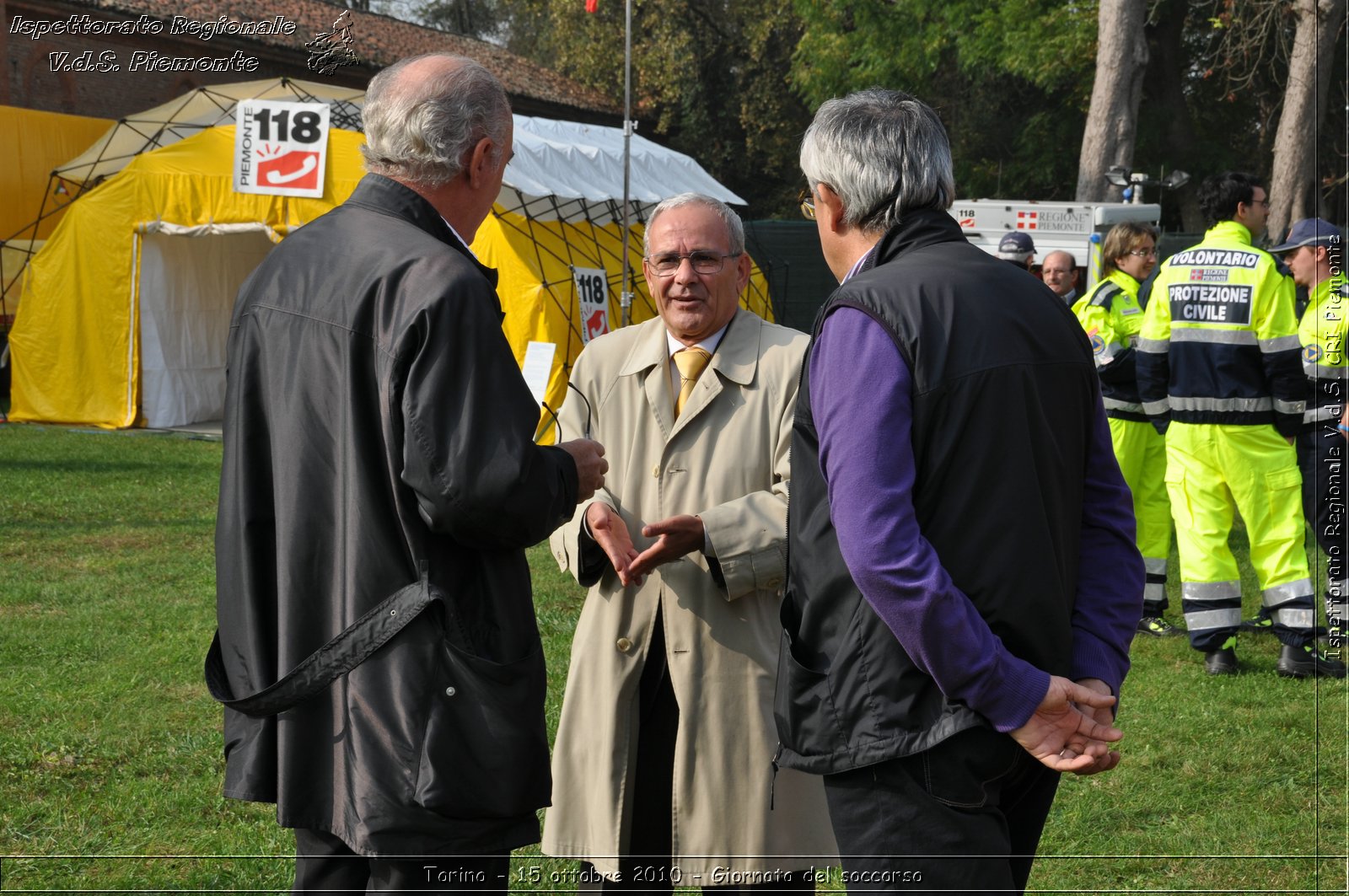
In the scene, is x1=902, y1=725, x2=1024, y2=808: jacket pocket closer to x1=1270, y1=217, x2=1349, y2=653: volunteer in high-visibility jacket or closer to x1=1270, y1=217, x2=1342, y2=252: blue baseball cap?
x1=1270, y1=217, x2=1349, y2=653: volunteer in high-visibility jacket

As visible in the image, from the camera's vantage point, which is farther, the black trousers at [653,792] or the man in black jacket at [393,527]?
the black trousers at [653,792]

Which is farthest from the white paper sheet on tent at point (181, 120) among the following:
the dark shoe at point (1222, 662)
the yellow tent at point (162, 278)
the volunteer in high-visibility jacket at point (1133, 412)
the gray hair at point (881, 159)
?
the gray hair at point (881, 159)

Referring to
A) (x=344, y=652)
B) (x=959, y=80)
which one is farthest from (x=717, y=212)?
(x=959, y=80)

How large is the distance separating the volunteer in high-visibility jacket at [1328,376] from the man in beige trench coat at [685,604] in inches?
190

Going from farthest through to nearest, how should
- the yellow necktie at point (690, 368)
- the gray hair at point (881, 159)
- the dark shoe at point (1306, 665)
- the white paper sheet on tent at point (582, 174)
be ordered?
the white paper sheet on tent at point (582, 174) → the dark shoe at point (1306, 665) → the yellow necktie at point (690, 368) → the gray hair at point (881, 159)

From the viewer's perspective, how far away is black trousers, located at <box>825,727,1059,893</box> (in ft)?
6.73

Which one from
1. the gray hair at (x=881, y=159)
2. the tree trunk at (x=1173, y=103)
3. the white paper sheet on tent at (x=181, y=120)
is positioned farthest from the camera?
the tree trunk at (x=1173, y=103)

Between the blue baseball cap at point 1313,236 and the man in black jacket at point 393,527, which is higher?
the blue baseball cap at point 1313,236

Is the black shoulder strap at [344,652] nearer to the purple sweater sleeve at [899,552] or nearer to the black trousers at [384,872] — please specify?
the black trousers at [384,872]

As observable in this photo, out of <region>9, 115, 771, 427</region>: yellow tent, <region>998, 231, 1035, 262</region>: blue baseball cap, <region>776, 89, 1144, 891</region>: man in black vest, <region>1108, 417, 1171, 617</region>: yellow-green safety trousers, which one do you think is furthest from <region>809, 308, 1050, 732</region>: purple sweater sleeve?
<region>9, 115, 771, 427</region>: yellow tent

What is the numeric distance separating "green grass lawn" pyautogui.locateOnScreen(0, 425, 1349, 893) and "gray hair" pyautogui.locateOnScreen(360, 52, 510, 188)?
2452 mm

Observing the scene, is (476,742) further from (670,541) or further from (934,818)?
(670,541)

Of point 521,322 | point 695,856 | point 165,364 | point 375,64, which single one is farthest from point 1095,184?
point 375,64

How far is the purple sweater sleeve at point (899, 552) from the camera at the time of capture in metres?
1.98
